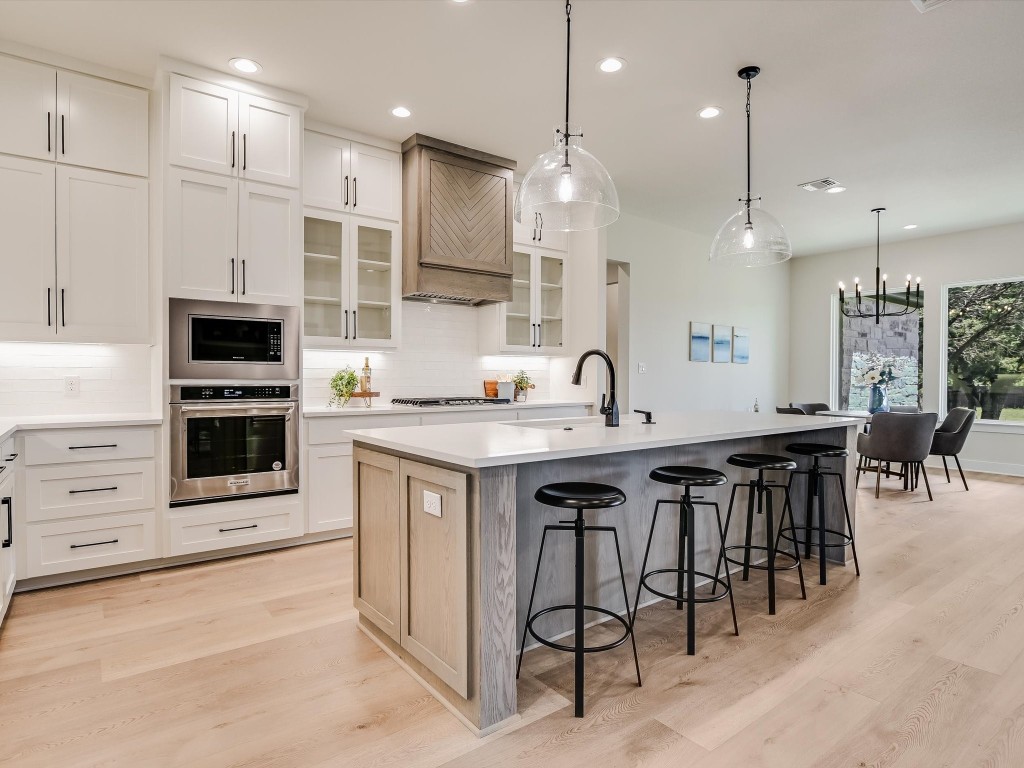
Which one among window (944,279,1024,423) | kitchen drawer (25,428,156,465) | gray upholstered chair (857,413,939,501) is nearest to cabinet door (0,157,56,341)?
kitchen drawer (25,428,156,465)

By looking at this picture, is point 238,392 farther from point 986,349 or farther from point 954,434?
point 986,349

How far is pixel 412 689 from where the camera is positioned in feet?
6.93

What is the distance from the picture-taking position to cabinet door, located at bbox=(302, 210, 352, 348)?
13.5ft

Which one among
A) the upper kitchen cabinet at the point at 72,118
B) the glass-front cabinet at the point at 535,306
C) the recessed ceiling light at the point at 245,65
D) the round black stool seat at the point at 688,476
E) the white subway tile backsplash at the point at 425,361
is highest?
the recessed ceiling light at the point at 245,65

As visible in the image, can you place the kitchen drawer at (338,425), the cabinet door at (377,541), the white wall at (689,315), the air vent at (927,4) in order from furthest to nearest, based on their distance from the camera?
the white wall at (689,315) → the kitchen drawer at (338,425) → the air vent at (927,4) → the cabinet door at (377,541)

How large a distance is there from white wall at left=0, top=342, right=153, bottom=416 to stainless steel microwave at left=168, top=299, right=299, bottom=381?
0.37 meters

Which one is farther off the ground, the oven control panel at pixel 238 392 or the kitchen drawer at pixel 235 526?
the oven control panel at pixel 238 392

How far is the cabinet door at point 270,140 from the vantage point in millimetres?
3607

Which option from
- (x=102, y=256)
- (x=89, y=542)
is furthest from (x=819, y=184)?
(x=89, y=542)

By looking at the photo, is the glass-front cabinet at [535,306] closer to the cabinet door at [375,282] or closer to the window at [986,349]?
the cabinet door at [375,282]

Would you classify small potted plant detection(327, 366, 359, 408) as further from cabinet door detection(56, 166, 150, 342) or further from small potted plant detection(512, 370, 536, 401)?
small potted plant detection(512, 370, 536, 401)

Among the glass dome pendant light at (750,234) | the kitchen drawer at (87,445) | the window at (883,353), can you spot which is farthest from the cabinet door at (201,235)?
the window at (883,353)

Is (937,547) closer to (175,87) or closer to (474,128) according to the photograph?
(474,128)

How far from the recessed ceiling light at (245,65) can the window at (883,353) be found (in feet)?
22.9
